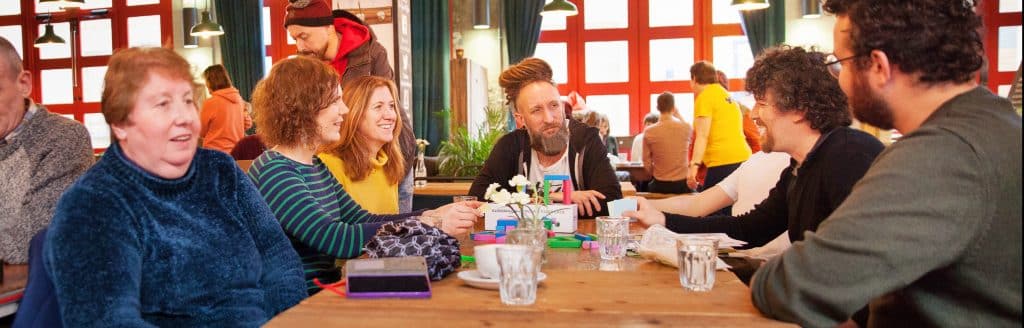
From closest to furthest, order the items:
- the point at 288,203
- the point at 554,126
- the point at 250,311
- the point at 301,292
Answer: the point at 250,311 → the point at 301,292 → the point at 288,203 → the point at 554,126

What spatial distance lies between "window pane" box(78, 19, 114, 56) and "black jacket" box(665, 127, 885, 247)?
13.1 metres

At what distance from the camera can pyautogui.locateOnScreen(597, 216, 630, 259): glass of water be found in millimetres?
2145

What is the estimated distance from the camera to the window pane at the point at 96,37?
13.7 m

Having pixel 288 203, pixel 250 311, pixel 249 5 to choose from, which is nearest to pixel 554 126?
pixel 288 203

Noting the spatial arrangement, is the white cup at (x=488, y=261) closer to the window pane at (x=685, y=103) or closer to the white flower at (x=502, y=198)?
the white flower at (x=502, y=198)

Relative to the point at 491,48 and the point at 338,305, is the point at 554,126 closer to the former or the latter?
the point at 338,305

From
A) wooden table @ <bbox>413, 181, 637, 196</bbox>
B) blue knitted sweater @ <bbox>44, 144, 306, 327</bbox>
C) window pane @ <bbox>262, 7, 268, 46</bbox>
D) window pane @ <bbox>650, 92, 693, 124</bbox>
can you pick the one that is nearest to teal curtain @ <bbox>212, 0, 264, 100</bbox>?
window pane @ <bbox>262, 7, 268, 46</bbox>

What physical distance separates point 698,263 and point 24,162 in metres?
1.85

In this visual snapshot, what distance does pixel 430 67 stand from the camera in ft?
39.6

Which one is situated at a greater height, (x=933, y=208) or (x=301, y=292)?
(x=933, y=208)

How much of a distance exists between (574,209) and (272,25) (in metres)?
11.6

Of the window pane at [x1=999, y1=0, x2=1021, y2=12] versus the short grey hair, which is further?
the window pane at [x1=999, y1=0, x2=1021, y2=12]

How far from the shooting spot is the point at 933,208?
1.28 meters

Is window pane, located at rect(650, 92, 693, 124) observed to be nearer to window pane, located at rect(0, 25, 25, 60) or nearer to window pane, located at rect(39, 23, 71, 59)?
window pane, located at rect(39, 23, 71, 59)
